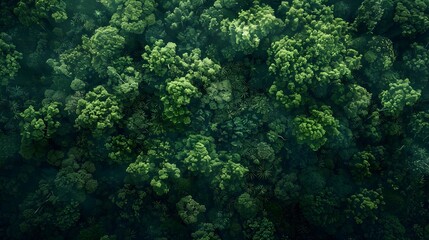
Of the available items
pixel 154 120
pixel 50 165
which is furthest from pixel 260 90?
pixel 50 165

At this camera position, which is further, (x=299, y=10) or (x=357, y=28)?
(x=357, y=28)

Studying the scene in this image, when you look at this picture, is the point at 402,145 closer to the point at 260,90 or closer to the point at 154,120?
the point at 260,90

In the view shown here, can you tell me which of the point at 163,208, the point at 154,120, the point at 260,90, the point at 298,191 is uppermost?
the point at 260,90

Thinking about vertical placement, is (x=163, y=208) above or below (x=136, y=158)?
below

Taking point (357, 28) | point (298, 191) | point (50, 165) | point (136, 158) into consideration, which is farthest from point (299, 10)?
point (50, 165)

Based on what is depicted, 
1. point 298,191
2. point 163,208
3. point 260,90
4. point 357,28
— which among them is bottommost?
point 163,208

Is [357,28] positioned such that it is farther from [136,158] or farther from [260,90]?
[136,158]
